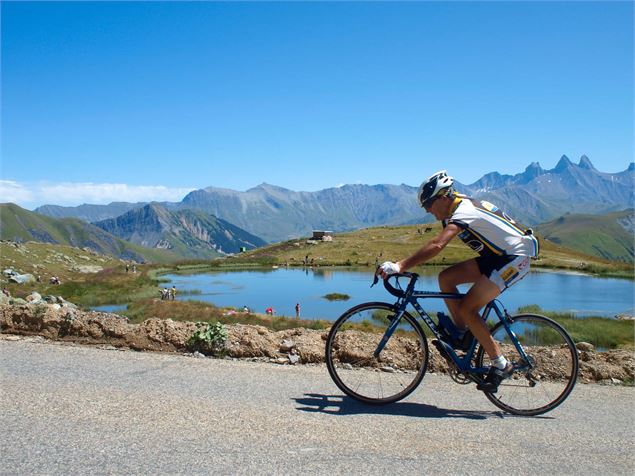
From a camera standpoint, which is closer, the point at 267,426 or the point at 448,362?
the point at 267,426

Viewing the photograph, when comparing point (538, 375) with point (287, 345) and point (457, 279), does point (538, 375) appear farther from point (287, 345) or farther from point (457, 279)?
point (287, 345)

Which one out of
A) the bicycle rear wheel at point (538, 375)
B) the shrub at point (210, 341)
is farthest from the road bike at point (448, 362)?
the shrub at point (210, 341)

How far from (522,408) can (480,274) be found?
6.40ft

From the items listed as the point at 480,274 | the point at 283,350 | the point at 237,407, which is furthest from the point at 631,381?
the point at 237,407

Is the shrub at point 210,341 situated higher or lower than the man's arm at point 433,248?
lower

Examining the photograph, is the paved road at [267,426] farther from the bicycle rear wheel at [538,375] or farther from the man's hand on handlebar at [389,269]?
the man's hand on handlebar at [389,269]

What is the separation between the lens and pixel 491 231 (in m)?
7.03

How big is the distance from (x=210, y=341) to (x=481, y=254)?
516 centimetres

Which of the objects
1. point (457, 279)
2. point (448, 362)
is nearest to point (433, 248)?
point (457, 279)

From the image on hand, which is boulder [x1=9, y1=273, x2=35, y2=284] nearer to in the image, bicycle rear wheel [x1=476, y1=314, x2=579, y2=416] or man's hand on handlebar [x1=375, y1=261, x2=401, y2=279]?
man's hand on handlebar [x1=375, y1=261, x2=401, y2=279]

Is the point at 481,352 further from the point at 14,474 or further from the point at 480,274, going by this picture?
the point at 14,474

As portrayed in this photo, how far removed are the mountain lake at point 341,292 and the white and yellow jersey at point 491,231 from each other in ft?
136

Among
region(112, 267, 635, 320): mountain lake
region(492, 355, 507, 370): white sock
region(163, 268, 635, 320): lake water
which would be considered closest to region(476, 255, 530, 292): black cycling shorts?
region(492, 355, 507, 370): white sock

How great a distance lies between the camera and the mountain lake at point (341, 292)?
58.4 m
